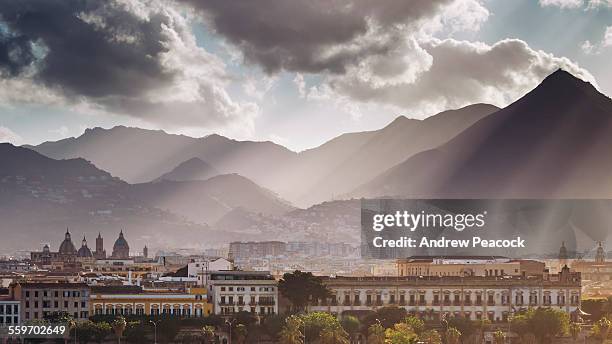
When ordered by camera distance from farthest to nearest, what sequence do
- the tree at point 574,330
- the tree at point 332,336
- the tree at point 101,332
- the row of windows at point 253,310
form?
the row of windows at point 253,310
the tree at point 574,330
the tree at point 101,332
the tree at point 332,336

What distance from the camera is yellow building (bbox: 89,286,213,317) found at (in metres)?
70.8

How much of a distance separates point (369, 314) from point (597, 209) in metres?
89.0

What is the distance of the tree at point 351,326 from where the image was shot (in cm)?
6601

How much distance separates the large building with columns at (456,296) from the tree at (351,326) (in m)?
6.11

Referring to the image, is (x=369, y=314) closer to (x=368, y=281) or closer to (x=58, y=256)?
(x=368, y=281)

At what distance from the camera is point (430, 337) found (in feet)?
195

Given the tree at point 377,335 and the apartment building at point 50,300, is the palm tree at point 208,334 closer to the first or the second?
the tree at point 377,335

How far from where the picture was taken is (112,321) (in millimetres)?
65750

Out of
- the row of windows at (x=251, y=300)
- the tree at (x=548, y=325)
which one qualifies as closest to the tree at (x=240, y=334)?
the row of windows at (x=251, y=300)

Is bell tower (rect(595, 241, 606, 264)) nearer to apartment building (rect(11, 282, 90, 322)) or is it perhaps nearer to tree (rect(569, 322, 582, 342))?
tree (rect(569, 322, 582, 342))

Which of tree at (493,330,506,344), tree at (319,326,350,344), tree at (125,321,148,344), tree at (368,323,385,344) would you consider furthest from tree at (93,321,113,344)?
tree at (493,330,506,344)

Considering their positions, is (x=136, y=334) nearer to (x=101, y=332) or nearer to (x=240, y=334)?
(x=101, y=332)

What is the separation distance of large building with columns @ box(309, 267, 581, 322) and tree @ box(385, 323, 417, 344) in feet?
38.5

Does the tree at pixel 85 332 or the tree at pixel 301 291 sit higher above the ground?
the tree at pixel 301 291
